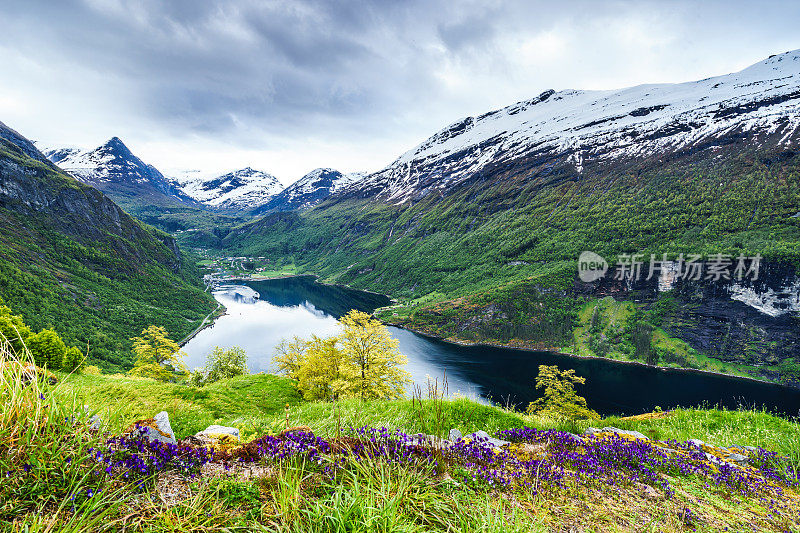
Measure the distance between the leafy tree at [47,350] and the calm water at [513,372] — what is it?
44.1 meters

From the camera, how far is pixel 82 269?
11012cm

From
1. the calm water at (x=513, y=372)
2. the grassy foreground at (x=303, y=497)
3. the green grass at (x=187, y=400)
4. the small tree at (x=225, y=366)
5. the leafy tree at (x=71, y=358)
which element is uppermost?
the grassy foreground at (x=303, y=497)

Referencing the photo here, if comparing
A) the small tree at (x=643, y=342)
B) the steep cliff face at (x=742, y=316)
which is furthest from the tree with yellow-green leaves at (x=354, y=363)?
the steep cliff face at (x=742, y=316)

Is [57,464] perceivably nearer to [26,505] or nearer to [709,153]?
[26,505]

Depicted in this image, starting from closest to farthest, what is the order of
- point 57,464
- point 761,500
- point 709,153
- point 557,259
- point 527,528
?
point 57,464 < point 527,528 < point 761,500 < point 557,259 < point 709,153

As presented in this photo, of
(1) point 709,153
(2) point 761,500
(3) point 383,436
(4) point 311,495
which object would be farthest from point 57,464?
(1) point 709,153

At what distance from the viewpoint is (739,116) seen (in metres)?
186

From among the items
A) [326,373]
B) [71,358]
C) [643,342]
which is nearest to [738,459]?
[326,373]

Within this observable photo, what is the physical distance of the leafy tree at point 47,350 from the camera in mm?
12750

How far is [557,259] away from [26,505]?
179893 mm

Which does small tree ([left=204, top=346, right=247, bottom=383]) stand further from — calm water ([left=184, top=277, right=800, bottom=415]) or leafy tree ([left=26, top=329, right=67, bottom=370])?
calm water ([left=184, top=277, right=800, bottom=415])

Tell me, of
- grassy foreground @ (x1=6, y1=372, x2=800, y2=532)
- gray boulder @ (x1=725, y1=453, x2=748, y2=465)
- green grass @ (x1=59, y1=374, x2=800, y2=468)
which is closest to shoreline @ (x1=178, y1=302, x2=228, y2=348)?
green grass @ (x1=59, y1=374, x2=800, y2=468)

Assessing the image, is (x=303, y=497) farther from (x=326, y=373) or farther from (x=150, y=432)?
(x=326, y=373)

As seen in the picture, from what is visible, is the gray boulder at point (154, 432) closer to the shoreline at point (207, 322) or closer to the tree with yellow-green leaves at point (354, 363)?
the tree with yellow-green leaves at point (354, 363)
